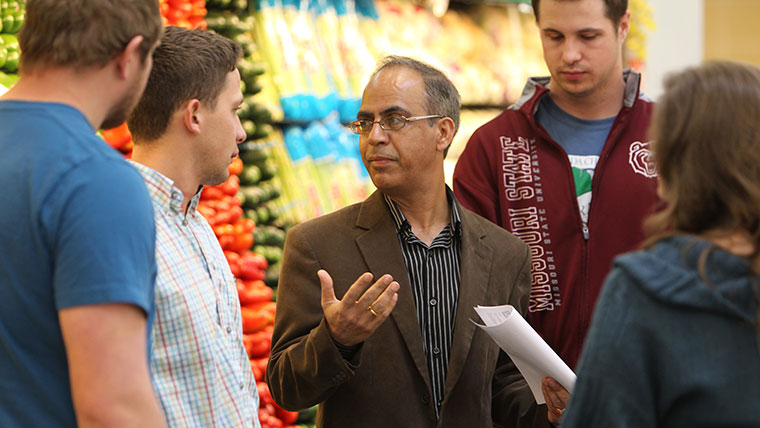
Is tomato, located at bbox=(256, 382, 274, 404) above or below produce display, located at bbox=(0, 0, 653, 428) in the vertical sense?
below

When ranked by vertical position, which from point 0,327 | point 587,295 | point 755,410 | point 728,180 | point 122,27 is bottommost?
point 587,295

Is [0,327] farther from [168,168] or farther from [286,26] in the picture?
[286,26]

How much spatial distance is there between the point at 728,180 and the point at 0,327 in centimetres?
111

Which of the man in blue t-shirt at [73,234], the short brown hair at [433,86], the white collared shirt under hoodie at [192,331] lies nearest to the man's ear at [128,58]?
the man in blue t-shirt at [73,234]

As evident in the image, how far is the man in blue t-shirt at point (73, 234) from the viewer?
1.33 metres

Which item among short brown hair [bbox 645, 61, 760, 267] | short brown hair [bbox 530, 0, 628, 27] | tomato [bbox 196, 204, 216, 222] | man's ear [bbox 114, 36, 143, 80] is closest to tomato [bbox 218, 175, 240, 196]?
tomato [bbox 196, 204, 216, 222]

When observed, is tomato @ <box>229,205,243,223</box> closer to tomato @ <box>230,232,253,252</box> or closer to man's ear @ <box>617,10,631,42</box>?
tomato @ <box>230,232,253,252</box>

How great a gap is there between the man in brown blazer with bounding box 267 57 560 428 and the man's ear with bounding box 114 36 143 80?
0.83 metres

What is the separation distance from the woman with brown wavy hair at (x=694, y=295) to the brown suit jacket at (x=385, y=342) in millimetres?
976

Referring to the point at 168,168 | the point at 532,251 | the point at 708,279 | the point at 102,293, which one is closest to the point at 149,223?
the point at 102,293

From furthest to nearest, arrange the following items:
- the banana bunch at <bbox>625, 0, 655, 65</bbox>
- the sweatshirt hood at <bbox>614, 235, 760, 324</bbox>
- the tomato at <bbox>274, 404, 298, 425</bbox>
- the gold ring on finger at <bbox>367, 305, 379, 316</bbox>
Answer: the banana bunch at <bbox>625, 0, 655, 65</bbox>
the tomato at <bbox>274, 404, 298, 425</bbox>
the gold ring on finger at <bbox>367, 305, 379, 316</bbox>
the sweatshirt hood at <bbox>614, 235, 760, 324</bbox>

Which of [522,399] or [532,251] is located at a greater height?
[532,251]

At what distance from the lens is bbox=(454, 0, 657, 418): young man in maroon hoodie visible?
2639mm

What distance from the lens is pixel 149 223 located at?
4.62 ft
